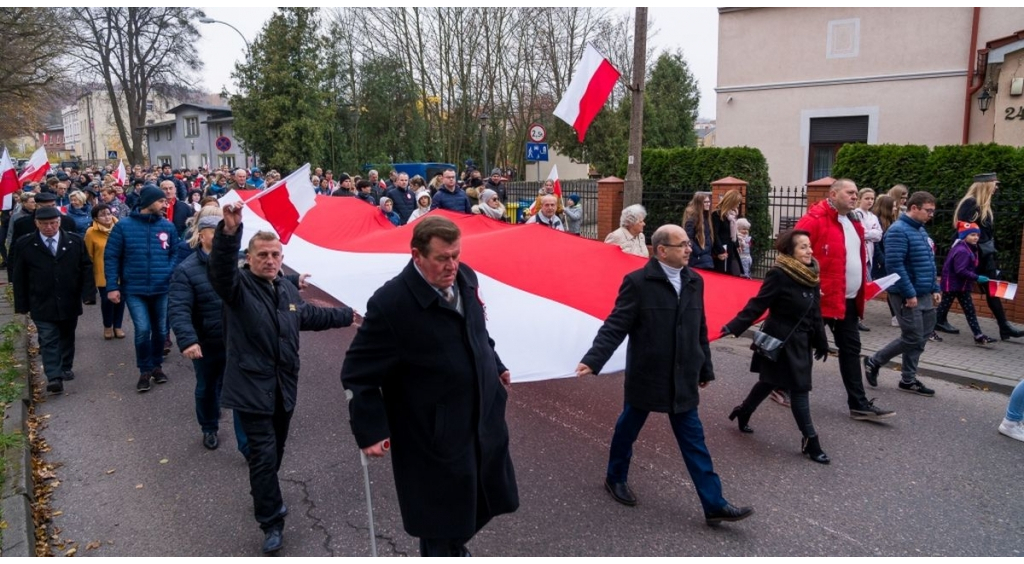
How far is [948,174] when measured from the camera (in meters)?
11.0

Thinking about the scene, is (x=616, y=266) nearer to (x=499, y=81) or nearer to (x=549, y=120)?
(x=499, y=81)

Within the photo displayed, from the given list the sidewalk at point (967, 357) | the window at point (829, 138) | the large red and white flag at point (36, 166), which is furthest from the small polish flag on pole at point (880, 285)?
the large red and white flag at point (36, 166)

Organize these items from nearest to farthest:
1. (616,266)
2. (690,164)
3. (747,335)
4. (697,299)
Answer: (697,299) < (616,266) < (747,335) < (690,164)

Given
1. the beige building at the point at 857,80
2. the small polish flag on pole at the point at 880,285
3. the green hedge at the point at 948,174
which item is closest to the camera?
the small polish flag on pole at the point at 880,285

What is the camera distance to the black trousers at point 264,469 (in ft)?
13.4

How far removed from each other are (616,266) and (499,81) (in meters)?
32.2

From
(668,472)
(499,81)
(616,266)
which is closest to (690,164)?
(616,266)

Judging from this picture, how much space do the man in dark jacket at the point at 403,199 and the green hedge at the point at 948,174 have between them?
304 inches

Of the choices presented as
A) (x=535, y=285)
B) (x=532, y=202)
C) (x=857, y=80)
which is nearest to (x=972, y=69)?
(x=857, y=80)

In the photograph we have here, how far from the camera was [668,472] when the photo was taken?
16.7 ft

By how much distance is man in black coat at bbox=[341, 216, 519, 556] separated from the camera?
10.2ft

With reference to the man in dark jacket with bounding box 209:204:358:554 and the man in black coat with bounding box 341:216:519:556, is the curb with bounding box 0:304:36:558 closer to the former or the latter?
the man in dark jacket with bounding box 209:204:358:554

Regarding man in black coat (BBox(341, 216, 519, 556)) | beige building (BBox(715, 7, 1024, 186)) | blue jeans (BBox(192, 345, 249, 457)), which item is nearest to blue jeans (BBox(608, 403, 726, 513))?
man in black coat (BBox(341, 216, 519, 556))

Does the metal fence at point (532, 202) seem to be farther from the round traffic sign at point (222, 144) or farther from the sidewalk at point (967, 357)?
the round traffic sign at point (222, 144)
